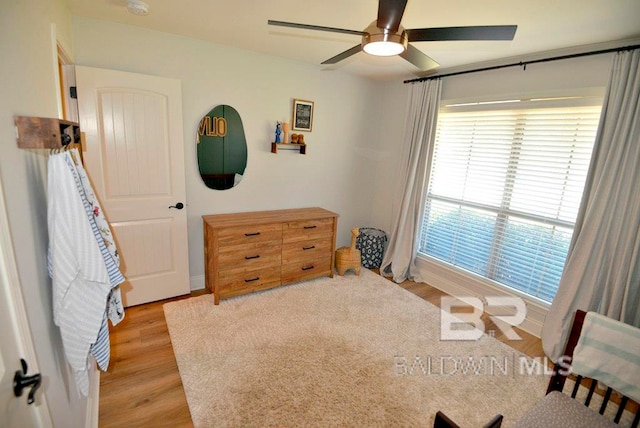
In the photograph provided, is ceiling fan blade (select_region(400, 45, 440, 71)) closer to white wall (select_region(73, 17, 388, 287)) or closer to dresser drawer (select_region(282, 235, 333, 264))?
white wall (select_region(73, 17, 388, 287))

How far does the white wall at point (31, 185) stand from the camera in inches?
35.0

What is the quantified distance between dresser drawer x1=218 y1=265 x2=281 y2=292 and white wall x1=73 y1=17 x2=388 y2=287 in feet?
1.73

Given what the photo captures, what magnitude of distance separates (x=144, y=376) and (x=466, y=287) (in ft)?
10.2

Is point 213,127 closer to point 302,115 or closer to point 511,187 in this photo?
point 302,115

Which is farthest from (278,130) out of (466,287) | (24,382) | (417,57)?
(24,382)

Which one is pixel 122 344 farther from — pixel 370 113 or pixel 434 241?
pixel 370 113

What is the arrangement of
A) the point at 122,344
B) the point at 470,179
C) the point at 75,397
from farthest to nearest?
the point at 470,179 < the point at 122,344 < the point at 75,397

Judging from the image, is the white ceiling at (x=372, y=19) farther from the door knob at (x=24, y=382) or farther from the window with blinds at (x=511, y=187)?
the door knob at (x=24, y=382)

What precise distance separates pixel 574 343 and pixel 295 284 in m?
2.42

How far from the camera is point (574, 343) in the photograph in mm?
1525

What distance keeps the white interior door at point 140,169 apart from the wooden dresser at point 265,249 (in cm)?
37

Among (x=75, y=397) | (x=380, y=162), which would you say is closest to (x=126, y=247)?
(x=75, y=397)

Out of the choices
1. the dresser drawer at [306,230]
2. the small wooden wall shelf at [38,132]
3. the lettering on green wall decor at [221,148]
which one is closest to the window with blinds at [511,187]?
the dresser drawer at [306,230]

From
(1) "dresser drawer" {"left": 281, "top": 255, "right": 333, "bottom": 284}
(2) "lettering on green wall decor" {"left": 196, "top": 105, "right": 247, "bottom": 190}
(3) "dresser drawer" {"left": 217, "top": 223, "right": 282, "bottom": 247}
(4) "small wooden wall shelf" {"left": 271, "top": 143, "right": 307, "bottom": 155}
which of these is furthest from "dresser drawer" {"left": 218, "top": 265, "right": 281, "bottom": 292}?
(4) "small wooden wall shelf" {"left": 271, "top": 143, "right": 307, "bottom": 155}
